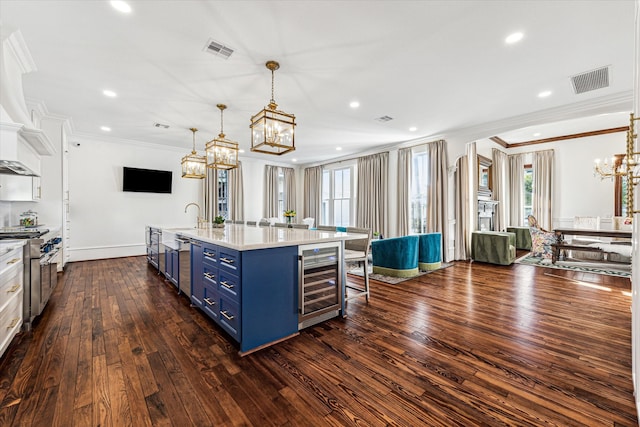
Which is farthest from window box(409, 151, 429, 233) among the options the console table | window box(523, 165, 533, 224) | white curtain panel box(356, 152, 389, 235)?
window box(523, 165, 533, 224)

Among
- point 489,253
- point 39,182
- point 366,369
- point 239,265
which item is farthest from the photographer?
point 489,253

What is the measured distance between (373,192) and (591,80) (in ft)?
14.6

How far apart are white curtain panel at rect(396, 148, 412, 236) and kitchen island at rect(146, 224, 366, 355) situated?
4170mm

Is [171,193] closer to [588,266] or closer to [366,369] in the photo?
[366,369]

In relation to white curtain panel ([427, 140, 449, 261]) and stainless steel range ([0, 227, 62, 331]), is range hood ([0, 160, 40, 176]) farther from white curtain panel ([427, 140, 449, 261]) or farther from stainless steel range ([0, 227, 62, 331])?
white curtain panel ([427, 140, 449, 261])

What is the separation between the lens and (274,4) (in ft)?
6.92

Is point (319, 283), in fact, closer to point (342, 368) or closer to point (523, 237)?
point (342, 368)

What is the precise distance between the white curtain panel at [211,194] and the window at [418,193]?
5148mm

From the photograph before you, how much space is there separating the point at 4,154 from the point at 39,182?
253cm

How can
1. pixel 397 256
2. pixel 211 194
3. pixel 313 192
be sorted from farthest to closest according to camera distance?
1. pixel 313 192
2. pixel 211 194
3. pixel 397 256

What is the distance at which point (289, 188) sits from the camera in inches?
362

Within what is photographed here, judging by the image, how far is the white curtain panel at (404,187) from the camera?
252 inches

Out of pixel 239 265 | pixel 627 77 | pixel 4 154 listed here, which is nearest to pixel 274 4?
pixel 239 265

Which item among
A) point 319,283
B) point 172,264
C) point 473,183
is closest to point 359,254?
point 319,283
